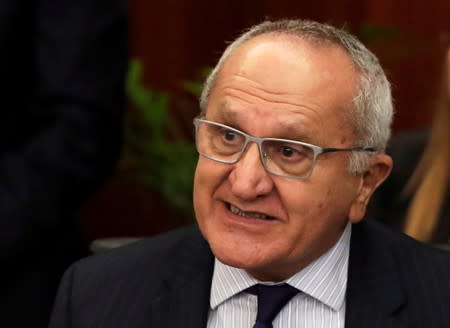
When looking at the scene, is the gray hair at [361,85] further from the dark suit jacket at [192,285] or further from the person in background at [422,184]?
the person in background at [422,184]

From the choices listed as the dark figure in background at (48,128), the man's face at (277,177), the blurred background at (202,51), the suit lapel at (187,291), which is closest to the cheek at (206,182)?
the man's face at (277,177)

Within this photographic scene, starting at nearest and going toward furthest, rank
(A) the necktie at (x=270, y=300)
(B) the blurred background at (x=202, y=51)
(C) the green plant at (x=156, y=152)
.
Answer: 1. (A) the necktie at (x=270, y=300)
2. (C) the green plant at (x=156, y=152)
3. (B) the blurred background at (x=202, y=51)

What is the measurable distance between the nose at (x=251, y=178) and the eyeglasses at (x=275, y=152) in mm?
11

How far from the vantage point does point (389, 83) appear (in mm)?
2461

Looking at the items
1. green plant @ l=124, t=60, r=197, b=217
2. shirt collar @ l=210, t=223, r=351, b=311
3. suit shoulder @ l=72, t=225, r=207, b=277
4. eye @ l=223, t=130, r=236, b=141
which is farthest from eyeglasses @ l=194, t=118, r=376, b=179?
green plant @ l=124, t=60, r=197, b=217

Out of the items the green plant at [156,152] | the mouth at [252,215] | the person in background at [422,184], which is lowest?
the green plant at [156,152]

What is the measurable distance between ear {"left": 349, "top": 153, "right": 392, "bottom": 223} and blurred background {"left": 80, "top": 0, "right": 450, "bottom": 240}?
2001mm

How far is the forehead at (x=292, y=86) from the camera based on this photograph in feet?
7.50

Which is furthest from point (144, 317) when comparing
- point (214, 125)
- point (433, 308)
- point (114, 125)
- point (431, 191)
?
point (431, 191)

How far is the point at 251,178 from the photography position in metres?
2.26

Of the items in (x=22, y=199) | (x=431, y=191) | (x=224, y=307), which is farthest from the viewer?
(x=431, y=191)

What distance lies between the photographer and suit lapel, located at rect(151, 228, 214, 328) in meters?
2.48

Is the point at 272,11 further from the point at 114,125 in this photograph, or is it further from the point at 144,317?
the point at 144,317

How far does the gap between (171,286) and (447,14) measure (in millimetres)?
2657
